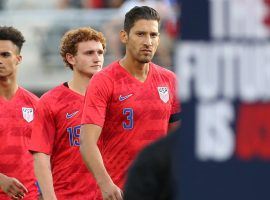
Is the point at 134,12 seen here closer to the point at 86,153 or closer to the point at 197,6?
the point at 86,153

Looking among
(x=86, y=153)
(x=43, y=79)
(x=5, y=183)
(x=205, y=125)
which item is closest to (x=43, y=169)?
(x=5, y=183)

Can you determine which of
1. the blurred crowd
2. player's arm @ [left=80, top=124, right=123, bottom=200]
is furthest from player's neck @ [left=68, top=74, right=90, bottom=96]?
the blurred crowd

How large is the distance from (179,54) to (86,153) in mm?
3572

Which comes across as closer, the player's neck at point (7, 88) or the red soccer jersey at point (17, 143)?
the red soccer jersey at point (17, 143)

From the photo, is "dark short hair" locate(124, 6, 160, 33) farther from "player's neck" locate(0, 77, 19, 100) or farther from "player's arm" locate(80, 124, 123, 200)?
"player's neck" locate(0, 77, 19, 100)

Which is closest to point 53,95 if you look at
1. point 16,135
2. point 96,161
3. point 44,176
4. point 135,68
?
point 16,135

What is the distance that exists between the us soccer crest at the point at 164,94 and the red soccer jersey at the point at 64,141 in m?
0.99

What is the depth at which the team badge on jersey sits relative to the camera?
9.30 m

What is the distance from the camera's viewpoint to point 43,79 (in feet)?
51.5

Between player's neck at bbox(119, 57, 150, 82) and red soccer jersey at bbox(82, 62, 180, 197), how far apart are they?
0.04 meters

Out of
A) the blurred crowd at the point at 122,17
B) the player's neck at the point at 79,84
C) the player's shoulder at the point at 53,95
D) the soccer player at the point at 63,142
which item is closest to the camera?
the soccer player at the point at 63,142

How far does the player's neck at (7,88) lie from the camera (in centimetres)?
951

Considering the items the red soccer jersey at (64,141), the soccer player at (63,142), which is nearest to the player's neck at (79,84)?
the soccer player at (63,142)

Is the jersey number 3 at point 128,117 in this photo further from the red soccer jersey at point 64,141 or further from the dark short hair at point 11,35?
the dark short hair at point 11,35
